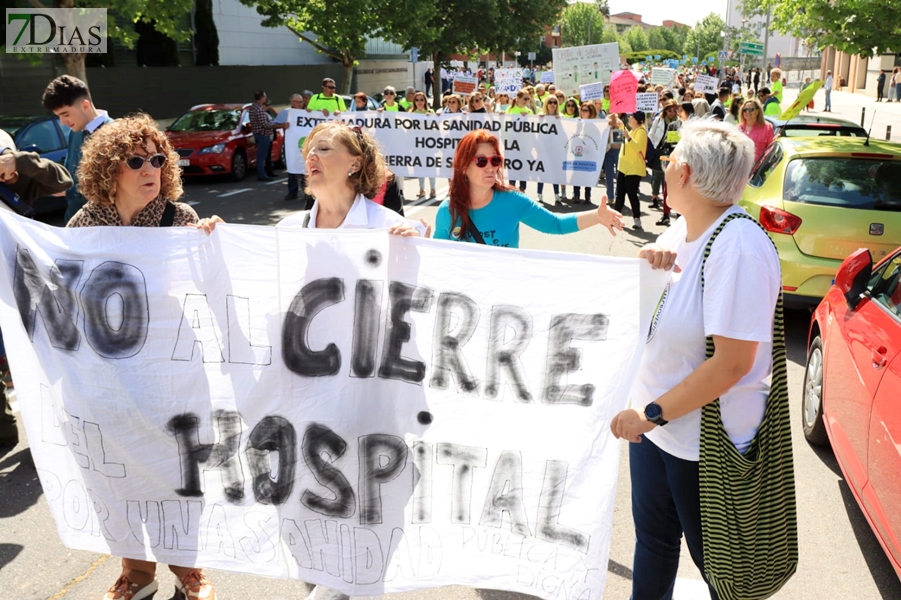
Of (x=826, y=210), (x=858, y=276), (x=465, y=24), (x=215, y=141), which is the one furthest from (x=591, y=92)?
(x=465, y=24)

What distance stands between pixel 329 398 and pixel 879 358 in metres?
2.39

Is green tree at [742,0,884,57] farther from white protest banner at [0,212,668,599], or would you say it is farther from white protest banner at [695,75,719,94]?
white protest banner at [0,212,668,599]

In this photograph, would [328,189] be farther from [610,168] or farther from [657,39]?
[657,39]

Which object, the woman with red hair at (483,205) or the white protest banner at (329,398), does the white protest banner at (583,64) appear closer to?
the woman with red hair at (483,205)

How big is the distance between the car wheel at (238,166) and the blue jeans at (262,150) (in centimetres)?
34

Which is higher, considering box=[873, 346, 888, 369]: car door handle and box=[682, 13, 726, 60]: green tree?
box=[682, 13, 726, 60]: green tree

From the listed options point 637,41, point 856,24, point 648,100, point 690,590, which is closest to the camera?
point 690,590

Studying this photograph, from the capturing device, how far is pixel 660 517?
2.87 meters

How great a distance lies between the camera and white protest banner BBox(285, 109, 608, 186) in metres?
12.4

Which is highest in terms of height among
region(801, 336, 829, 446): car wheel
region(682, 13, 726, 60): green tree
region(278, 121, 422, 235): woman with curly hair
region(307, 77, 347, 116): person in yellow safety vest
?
region(682, 13, 726, 60): green tree

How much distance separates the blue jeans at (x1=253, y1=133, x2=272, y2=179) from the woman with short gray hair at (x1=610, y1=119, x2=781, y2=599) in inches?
625

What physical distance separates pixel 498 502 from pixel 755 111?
10.8 meters

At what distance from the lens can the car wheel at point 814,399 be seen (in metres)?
5.03

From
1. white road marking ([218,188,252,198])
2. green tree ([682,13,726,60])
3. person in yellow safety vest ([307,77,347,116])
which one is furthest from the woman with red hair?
green tree ([682,13,726,60])
